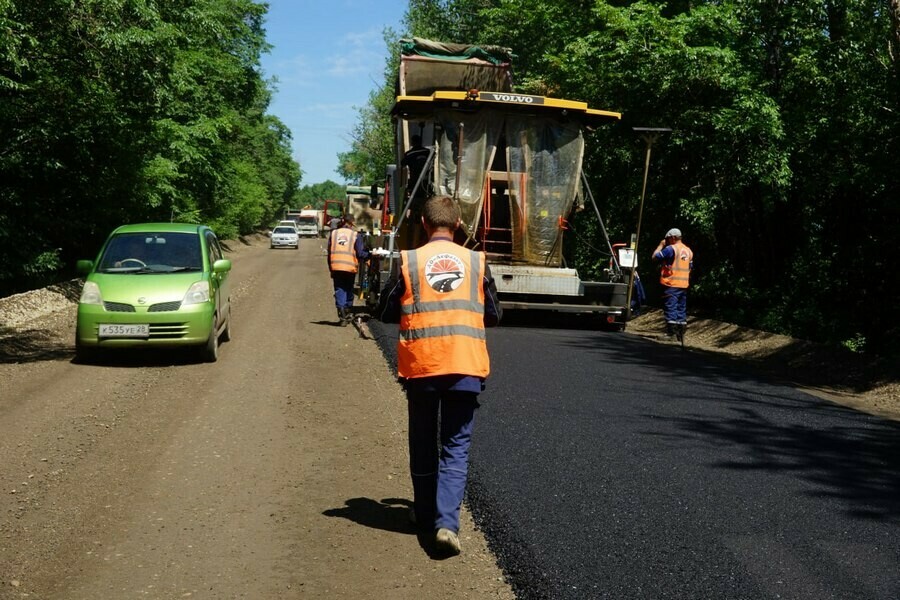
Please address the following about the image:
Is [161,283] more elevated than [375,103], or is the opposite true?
[375,103]

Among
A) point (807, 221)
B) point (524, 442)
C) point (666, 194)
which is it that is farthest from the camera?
point (666, 194)

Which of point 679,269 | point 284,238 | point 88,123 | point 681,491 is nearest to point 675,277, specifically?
point 679,269

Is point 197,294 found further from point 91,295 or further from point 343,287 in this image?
point 343,287

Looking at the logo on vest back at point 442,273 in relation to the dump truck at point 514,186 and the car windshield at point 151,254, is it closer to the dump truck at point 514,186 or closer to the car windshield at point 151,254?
the car windshield at point 151,254

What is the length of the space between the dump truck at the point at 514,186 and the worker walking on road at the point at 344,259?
0.89 meters

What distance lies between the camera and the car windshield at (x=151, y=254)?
12578mm

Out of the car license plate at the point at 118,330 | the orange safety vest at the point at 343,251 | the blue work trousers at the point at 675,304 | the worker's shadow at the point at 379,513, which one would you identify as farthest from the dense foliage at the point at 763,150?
the worker's shadow at the point at 379,513

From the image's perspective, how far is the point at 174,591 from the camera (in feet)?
15.0

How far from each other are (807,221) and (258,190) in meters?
51.8

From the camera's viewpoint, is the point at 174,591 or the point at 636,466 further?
the point at 636,466

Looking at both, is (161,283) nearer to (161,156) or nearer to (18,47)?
(18,47)

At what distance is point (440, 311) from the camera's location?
5.28 meters

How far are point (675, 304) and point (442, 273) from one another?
35.8 ft

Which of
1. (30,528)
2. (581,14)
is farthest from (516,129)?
(581,14)
